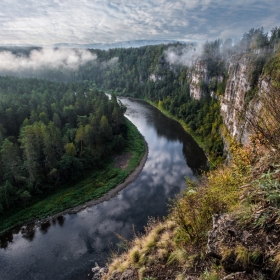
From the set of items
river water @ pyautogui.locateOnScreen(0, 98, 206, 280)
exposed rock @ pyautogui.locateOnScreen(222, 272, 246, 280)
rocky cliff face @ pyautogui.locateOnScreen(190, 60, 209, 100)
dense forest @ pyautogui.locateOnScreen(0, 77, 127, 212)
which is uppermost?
rocky cliff face @ pyautogui.locateOnScreen(190, 60, 209, 100)

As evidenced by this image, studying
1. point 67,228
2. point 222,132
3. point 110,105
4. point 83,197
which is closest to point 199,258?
point 67,228

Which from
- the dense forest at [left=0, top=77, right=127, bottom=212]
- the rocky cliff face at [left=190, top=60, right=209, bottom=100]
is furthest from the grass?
the rocky cliff face at [left=190, top=60, right=209, bottom=100]

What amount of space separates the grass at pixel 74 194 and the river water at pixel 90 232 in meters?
2.03

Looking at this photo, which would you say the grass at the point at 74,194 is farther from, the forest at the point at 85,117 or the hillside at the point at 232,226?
the hillside at the point at 232,226

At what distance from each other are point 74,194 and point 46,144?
11.0m

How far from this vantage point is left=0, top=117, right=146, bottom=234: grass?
3650 cm

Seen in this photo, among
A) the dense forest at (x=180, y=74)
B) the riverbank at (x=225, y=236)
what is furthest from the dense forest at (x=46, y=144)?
the riverbank at (x=225, y=236)

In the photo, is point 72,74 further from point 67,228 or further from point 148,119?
point 67,228

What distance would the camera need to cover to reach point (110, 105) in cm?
7325

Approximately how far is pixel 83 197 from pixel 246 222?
3749cm

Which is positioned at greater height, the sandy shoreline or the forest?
the forest

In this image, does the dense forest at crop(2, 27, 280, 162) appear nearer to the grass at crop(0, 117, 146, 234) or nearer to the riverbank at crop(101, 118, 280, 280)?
the grass at crop(0, 117, 146, 234)

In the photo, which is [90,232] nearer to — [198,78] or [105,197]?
[105,197]

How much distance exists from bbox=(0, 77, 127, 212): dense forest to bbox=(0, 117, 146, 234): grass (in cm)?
165
